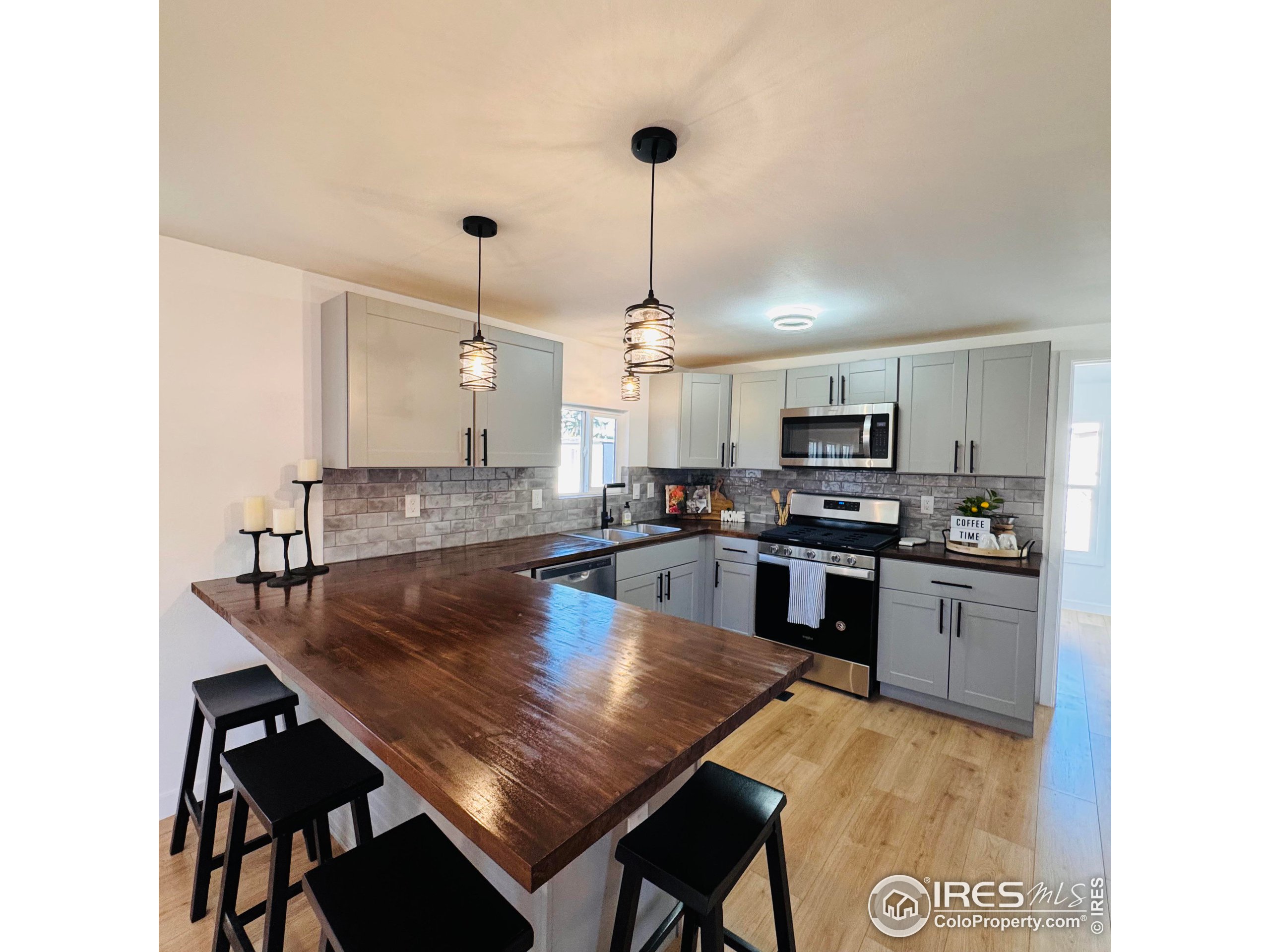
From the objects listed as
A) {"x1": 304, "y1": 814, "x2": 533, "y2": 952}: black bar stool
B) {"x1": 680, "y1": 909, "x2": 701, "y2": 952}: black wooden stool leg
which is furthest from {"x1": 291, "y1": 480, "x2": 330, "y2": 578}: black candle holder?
{"x1": 680, "y1": 909, "x2": 701, "y2": 952}: black wooden stool leg

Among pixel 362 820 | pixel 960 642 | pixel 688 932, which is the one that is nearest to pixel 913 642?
pixel 960 642

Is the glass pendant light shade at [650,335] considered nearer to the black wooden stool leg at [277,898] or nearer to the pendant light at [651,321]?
the pendant light at [651,321]

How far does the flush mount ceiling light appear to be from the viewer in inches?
113

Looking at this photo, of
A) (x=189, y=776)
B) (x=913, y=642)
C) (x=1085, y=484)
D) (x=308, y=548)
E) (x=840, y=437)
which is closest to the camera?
(x=189, y=776)

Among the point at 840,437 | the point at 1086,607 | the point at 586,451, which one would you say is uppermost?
the point at 840,437

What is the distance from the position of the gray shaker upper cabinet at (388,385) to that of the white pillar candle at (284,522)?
30 centimetres

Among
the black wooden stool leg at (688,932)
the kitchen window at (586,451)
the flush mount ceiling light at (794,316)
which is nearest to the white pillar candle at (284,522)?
the kitchen window at (586,451)

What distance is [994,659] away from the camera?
2.90 metres

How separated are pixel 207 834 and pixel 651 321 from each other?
2.04 meters

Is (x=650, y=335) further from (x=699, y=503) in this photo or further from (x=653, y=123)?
(x=699, y=503)

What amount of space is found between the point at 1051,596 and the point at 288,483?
414 centimetres

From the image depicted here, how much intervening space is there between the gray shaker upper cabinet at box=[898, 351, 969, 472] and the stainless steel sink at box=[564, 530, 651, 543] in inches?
69.8

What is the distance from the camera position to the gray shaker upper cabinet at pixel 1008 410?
9.84ft
